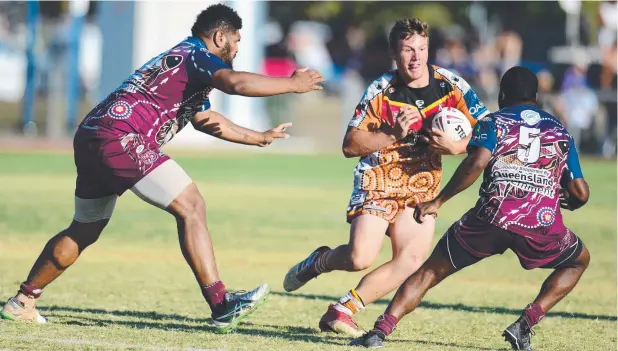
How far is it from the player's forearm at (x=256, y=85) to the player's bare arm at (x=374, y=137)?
58 centimetres

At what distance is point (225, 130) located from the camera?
8352 millimetres

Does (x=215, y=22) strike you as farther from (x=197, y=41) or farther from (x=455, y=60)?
(x=455, y=60)

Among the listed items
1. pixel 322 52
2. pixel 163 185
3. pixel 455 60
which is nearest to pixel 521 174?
pixel 163 185

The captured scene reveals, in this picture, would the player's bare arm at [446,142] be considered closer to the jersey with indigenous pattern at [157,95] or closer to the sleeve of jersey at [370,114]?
the sleeve of jersey at [370,114]

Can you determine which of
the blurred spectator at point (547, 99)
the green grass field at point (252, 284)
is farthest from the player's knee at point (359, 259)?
the blurred spectator at point (547, 99)

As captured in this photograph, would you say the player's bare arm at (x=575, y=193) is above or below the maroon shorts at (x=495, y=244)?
above

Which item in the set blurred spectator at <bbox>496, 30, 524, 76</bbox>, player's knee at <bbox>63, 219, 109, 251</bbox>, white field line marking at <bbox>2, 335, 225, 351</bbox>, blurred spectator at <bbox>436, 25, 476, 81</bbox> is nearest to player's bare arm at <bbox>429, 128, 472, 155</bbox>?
white field line marking at <bbox>2, 335, 225, 351</bbox>

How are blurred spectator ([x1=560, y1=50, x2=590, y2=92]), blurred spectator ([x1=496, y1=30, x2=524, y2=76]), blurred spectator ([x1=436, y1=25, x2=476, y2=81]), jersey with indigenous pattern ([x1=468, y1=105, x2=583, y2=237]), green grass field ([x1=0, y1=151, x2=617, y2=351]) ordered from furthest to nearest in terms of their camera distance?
blurred spectator ([x1=496, y1=30, x2=524, y2=76]) < blurred spectator ([x1=436, y1=25, x2=476, y2=81]) < blurred spectator ([x1=560, y1=50, x2=590, y2=92]) < green grass field ([x1=0, y1=151, x2=617, y2=351]) < jersey with indigenous pattern ([x1=468, y1=105, x2=583, y2=237])

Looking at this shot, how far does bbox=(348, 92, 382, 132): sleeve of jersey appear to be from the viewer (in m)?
7.69

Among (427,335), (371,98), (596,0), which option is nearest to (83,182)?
(371,98)

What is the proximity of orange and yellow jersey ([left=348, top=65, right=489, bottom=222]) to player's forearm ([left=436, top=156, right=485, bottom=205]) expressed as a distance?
34.5 inches

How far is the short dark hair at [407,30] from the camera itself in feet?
25.0

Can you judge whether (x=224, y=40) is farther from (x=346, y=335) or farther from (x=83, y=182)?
(x=346, y=335)

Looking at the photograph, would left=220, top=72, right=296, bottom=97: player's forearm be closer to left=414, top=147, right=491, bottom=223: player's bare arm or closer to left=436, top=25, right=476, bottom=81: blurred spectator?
left=414, top=147, right=491, bottom=223: player's bare arm
